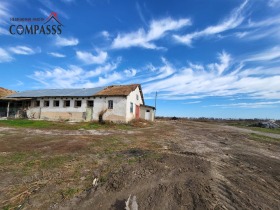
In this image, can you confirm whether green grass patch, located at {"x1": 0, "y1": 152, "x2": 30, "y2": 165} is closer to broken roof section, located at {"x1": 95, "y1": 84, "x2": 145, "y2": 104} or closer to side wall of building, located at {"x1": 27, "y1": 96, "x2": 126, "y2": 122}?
side wall of building, located at {"x1": 27, "y1": 96, "x2": 126, "y2": 122}

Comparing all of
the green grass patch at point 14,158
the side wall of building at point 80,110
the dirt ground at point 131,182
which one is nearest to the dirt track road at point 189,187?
the dirt ground at point 131,182

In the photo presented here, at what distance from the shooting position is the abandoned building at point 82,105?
25828 mm

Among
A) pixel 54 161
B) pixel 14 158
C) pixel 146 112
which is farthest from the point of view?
pixel 146 112

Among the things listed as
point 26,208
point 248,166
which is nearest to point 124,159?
point 26,208

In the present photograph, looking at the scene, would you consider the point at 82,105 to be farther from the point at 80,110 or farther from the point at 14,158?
the point at 14,158

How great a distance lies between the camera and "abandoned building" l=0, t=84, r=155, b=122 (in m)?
25.8

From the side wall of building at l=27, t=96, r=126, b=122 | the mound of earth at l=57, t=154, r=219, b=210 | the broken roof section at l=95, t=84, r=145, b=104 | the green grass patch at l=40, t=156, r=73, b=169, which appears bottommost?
the mound of earth at l=57, t=154, r=219, b=210

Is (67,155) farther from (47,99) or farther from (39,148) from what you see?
(47,99)

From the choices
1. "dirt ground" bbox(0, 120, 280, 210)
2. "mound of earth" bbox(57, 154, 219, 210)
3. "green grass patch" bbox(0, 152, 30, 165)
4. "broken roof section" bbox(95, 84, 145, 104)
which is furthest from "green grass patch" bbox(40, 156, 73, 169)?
"broken roof section" bbox(95, 84, 145, 104)

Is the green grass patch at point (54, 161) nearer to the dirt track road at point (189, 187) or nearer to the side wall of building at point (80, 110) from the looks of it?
the dirt track road at point (189, 187)

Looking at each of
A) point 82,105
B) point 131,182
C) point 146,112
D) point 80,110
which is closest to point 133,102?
point 82,105

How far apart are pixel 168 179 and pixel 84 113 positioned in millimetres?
22239

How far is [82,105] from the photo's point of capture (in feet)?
89.0

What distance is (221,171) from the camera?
714 cm
